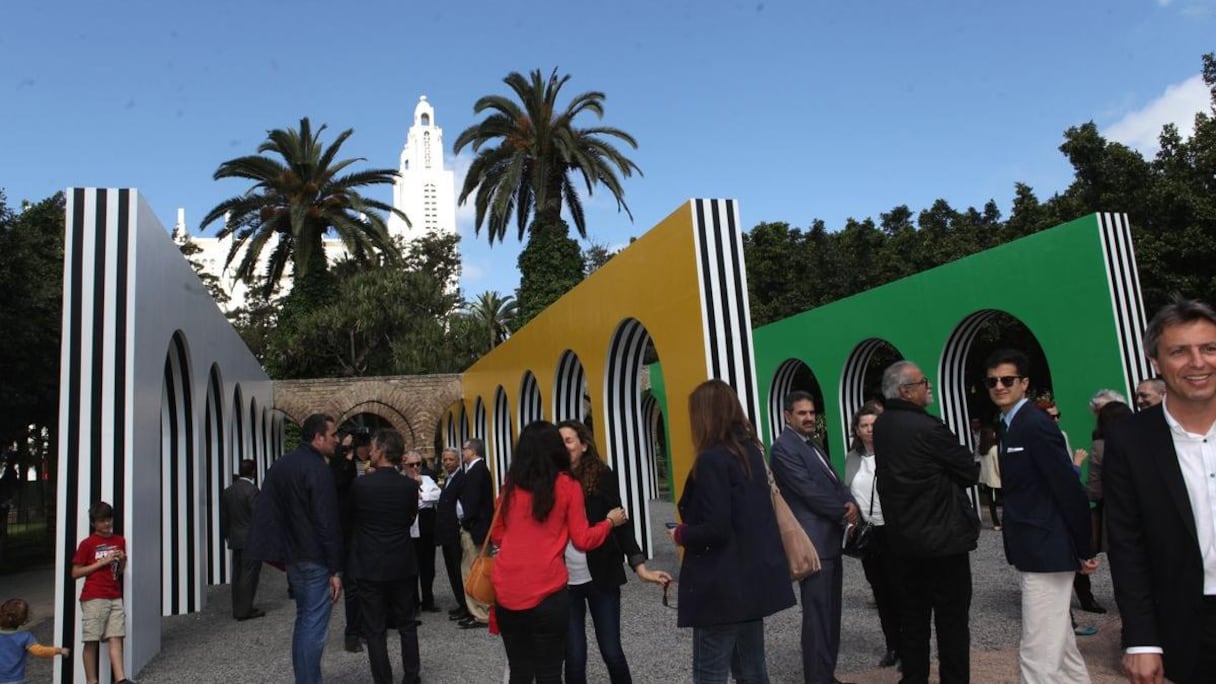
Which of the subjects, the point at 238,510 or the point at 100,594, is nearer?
the point at 100,594

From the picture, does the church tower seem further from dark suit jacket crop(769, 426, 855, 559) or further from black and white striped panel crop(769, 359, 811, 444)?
dark suit jacket crop(769, 426, 855, 559)

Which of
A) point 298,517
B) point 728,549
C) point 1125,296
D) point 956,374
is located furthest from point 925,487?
point 956,374

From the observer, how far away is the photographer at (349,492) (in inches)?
191

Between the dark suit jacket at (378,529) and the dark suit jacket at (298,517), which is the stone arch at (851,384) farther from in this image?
the dark suit jacket at (298,517)

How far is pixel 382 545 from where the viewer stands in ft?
15.4

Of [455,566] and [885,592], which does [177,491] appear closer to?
[455,566]

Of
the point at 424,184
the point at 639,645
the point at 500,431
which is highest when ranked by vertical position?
the point at 424,184

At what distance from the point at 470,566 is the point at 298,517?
279cm

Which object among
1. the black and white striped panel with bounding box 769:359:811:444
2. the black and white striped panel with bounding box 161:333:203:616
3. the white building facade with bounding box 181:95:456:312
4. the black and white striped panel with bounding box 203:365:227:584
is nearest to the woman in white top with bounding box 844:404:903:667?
the black and white striped panel with bounding box 161:333:203:616

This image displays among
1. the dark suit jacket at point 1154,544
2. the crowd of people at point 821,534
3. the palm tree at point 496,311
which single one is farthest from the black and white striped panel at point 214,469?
the palm tree at point 496,311

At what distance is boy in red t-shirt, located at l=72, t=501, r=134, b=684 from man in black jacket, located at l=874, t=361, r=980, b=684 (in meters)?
4.84

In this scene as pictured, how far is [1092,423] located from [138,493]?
347 inches

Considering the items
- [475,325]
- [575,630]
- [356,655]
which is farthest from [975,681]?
[475,325]

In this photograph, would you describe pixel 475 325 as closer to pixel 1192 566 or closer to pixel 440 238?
pixel 440 238
